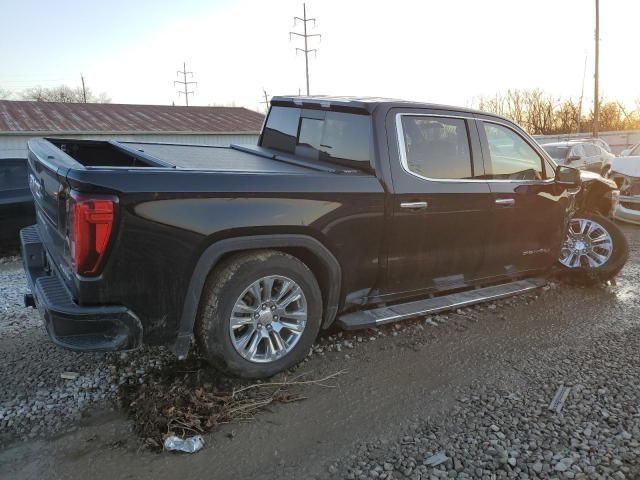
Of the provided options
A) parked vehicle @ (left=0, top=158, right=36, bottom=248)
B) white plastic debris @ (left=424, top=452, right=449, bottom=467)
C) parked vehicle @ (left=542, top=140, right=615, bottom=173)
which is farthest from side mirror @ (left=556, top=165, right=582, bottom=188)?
parked vehicle @ (left=542, top=140, right=615, bottom=173)

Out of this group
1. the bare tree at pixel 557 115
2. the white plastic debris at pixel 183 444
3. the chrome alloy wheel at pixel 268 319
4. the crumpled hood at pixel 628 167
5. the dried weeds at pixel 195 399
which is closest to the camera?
the white plastic debris at pixel 183 444

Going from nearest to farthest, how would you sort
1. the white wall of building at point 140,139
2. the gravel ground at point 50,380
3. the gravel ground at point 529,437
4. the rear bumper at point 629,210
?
the gravel ground at point 529,437 < the gravel ground at point 50,380 < the rear bumper at point 629,210 < the white wall of building at point 140,139

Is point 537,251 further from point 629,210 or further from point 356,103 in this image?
point 629,210

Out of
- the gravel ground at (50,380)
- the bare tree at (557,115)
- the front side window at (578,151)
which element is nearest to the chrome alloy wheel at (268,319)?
the gravel ground at (50,380)

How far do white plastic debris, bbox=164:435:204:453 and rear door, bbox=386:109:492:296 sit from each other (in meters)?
1.84

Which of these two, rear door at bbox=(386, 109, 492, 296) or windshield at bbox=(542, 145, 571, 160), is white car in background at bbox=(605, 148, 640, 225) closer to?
rear door at bbox=(386, 109, 492, 296)

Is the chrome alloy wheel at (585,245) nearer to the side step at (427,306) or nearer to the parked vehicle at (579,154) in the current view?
the side step at (427,306)

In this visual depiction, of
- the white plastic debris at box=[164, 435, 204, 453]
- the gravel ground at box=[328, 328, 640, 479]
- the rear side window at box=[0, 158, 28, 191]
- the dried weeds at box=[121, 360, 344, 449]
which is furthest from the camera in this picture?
the rear side window at box=[0, 158, 28, 191]

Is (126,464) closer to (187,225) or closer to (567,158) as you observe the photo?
(187,225)

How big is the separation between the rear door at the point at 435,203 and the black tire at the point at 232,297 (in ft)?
2.93

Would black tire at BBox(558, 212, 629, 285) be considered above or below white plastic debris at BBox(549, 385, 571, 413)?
above

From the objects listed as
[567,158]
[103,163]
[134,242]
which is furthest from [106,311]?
[567,158]

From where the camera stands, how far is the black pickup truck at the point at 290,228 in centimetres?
286

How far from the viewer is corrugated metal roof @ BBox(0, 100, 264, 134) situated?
763 inches
